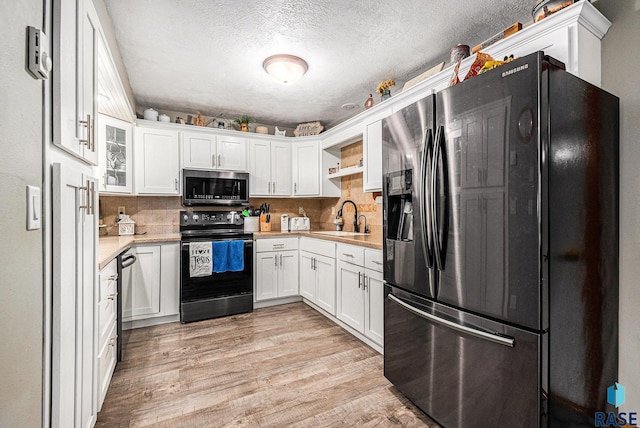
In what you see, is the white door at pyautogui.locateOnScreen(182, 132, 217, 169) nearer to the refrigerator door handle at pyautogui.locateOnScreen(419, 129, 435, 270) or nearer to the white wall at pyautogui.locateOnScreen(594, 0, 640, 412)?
the refrigerator door handle at pyautogui.locateOnScreen(419, 129, 435, 270)

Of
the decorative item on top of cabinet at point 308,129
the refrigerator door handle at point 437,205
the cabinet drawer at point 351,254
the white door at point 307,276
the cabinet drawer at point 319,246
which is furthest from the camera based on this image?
the decorative item on top of cabinet at point 308,129

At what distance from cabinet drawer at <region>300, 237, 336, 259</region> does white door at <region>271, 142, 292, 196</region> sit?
0.78 m

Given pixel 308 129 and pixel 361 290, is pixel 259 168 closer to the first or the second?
pixel 308 129

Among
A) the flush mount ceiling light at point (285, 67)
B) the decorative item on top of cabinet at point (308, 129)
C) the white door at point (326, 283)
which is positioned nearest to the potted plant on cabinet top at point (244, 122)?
the decorative item on top of cabinet at point (308, 129)

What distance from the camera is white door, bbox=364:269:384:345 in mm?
2463

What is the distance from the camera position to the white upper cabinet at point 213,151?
11.9 ft

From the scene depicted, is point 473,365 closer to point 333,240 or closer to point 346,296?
point 346,296

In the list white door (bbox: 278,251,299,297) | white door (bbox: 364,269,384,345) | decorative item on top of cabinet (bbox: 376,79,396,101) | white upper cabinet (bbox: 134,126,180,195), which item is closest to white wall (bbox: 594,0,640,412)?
white door (bbox: 364,269,384,345)

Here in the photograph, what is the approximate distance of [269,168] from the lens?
13.4 ft

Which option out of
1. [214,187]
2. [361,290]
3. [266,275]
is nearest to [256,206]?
[214,187]

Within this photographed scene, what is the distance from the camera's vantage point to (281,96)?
3.36 metres

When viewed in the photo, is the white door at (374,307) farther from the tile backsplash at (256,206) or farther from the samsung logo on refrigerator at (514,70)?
the samsung logo on refrigerator at (514,70)

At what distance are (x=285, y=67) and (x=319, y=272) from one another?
83.0 inches

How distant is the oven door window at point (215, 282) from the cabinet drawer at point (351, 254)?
112 centimetres
